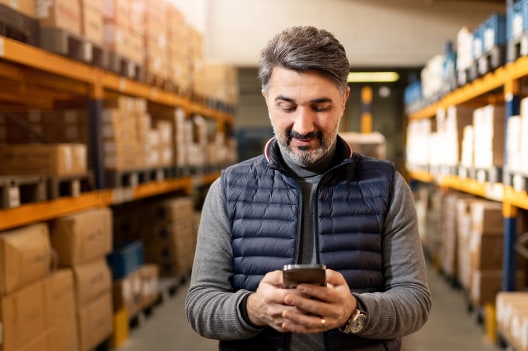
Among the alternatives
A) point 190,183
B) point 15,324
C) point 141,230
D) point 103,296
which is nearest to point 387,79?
point 190,183

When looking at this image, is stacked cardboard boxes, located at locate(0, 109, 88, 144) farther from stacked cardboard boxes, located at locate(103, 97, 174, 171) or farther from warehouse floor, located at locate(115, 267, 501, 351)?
warehouse floor, located at locate(115, 267, 501, 351)

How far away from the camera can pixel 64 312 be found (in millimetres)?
3078

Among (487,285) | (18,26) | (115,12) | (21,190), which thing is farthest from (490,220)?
(18,26)

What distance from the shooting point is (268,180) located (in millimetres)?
1601

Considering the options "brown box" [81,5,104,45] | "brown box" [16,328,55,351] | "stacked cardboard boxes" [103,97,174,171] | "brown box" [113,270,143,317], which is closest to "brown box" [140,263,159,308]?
"brown box" [113,270,143,317]

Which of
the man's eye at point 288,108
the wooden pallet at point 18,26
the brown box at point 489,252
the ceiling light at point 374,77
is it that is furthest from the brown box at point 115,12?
the ceiling light at point 374,77

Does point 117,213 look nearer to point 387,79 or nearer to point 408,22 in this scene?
point 408,22

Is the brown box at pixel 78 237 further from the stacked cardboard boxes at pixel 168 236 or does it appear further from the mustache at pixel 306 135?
the mustache at pixel 306 135

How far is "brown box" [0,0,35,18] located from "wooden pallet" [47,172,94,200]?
949 millimetres

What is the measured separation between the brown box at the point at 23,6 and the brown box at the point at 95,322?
1839 mm

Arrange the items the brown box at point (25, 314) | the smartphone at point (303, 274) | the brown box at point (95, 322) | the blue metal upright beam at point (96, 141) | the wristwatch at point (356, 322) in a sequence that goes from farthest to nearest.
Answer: the blue metal upright beam at point (96, 141) < the brown box at point (95, 322) < the brown box at point (25, 314) < the wristwatch at point (356, 322) < the smartphone at point (303, 274)

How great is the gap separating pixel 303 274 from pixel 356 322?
0.77ft

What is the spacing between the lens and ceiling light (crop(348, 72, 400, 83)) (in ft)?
40.3

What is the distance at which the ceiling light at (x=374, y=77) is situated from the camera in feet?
40.3
